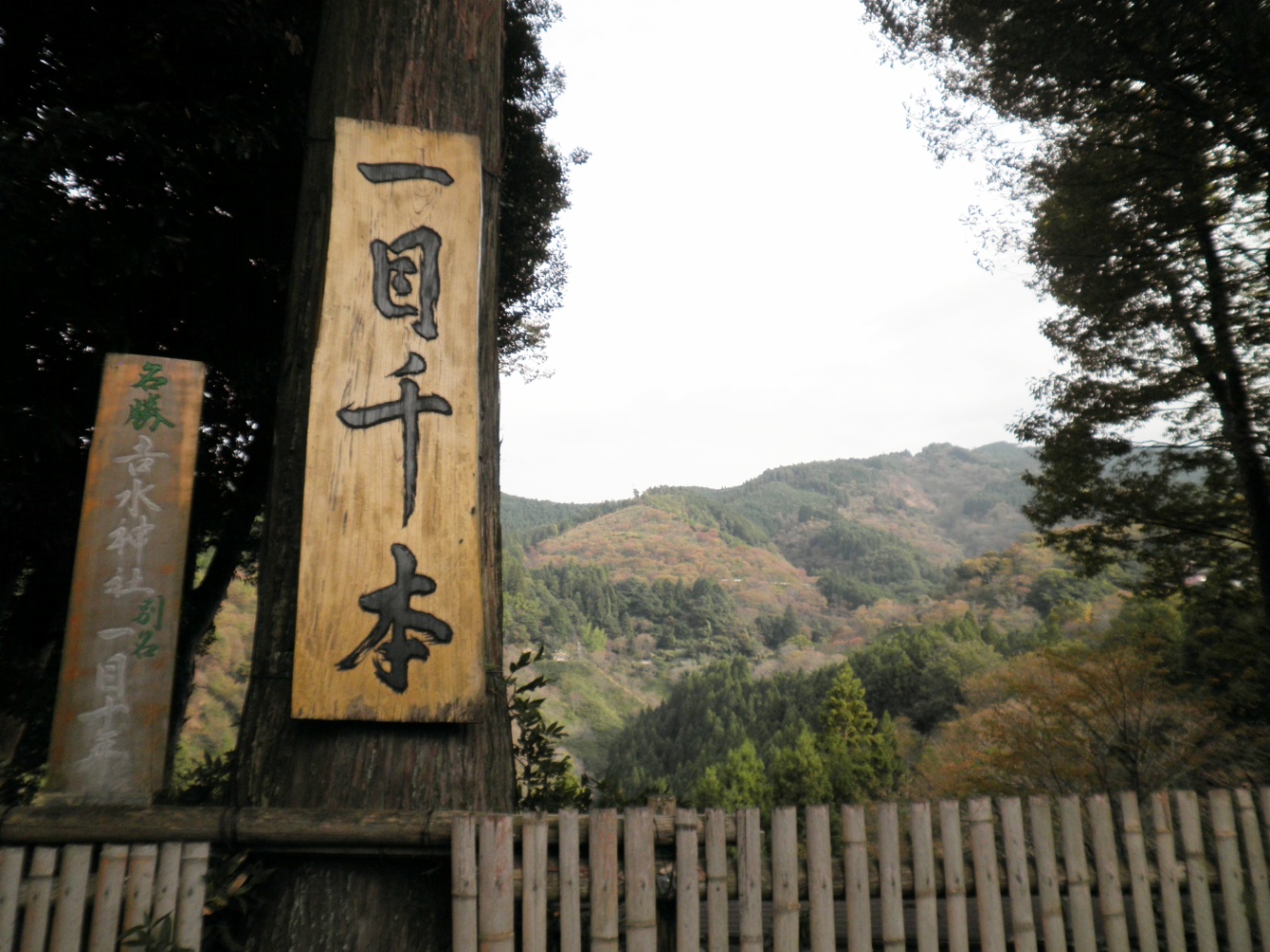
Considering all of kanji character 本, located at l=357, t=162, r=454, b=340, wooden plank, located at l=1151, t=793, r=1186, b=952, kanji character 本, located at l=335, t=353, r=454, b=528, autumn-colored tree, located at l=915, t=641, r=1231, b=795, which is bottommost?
autumn-colored tree, located at l=915, t=641, r=1231, b=795

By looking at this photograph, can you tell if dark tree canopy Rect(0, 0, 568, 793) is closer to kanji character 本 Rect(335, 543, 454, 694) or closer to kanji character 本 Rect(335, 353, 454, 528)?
kanji character 本 Rect(335, 353, 454, 528)

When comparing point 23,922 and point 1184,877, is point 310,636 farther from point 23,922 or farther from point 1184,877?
point 1184,877

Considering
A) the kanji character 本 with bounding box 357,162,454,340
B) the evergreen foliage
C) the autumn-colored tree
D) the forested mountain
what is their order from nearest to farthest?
the kanji character 本 with bounding box 357,162,454,340 < the autumn-colored tree < the evergreen foliage < the forested mountain

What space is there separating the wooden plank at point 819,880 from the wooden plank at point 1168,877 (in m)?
0.98

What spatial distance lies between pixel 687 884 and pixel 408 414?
4.97ft

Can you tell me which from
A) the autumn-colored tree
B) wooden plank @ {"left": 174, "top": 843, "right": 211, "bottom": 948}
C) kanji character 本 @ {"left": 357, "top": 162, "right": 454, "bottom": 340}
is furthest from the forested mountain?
the autumn-colored tree

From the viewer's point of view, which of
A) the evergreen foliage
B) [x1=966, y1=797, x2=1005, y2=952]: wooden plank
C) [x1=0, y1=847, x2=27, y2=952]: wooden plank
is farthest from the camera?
the evergreen foliage

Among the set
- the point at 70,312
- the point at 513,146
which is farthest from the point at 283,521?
the point at 513,146

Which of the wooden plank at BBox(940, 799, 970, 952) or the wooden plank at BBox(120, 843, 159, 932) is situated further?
the wooden plank at BBox(940, 799, 970, 952)

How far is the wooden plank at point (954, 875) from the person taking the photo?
1.99 m

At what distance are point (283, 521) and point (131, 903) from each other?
1022 mm

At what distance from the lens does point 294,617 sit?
203 centimetres

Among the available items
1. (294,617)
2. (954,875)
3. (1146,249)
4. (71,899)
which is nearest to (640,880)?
(954,875)

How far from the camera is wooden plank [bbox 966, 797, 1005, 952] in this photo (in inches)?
78.5
